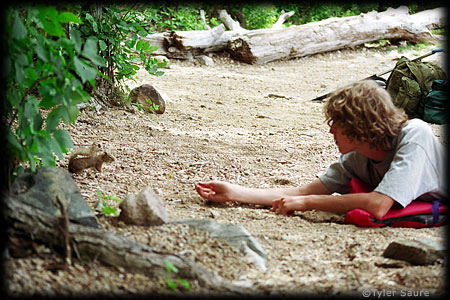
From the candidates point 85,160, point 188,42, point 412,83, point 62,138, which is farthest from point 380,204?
point 188,42

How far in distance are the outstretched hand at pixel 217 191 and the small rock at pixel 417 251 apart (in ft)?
3.63

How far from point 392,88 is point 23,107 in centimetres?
456

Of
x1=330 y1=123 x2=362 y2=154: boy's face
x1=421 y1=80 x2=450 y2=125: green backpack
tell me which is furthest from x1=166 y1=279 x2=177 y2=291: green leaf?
x1=421 y1=80 x2=450 y2=125: green backpack

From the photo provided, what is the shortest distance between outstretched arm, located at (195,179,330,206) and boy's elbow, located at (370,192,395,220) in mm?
496

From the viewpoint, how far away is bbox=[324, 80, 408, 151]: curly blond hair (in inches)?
111

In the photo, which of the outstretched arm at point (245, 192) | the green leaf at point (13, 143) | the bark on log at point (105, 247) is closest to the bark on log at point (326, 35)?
the outstretched arm at point (245, 192)

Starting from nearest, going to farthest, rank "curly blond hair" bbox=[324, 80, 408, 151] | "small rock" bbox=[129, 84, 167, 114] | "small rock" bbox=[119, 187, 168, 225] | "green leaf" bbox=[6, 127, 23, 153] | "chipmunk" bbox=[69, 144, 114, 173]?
"green leaf" bbox=[6, 127, 23, 153], "small rock" bbox=[119, 187, 168, 225], "curly blond hair" bbox=[324, 80, 408, 151], "chipmunk" bbox=[69, 144, 114, 173], "small rock" bbox=[129, 84, 167, 114]

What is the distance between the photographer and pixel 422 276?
2.08m

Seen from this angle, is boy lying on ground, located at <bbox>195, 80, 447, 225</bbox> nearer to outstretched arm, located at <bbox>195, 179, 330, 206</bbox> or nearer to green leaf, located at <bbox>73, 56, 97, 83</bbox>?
outstretched arm, located at <bbox>195, 179, 330, 206</bbox>

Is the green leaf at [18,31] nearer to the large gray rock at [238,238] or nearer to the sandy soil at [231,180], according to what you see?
the sandy soil at [231,180]

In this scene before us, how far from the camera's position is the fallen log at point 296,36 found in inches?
347

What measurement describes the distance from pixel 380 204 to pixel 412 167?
25 centimetres

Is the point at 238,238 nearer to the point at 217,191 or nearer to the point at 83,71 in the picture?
the point at 217,191

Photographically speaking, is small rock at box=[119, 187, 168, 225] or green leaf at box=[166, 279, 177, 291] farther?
small rock at box=[119, 187, 168, 225]
